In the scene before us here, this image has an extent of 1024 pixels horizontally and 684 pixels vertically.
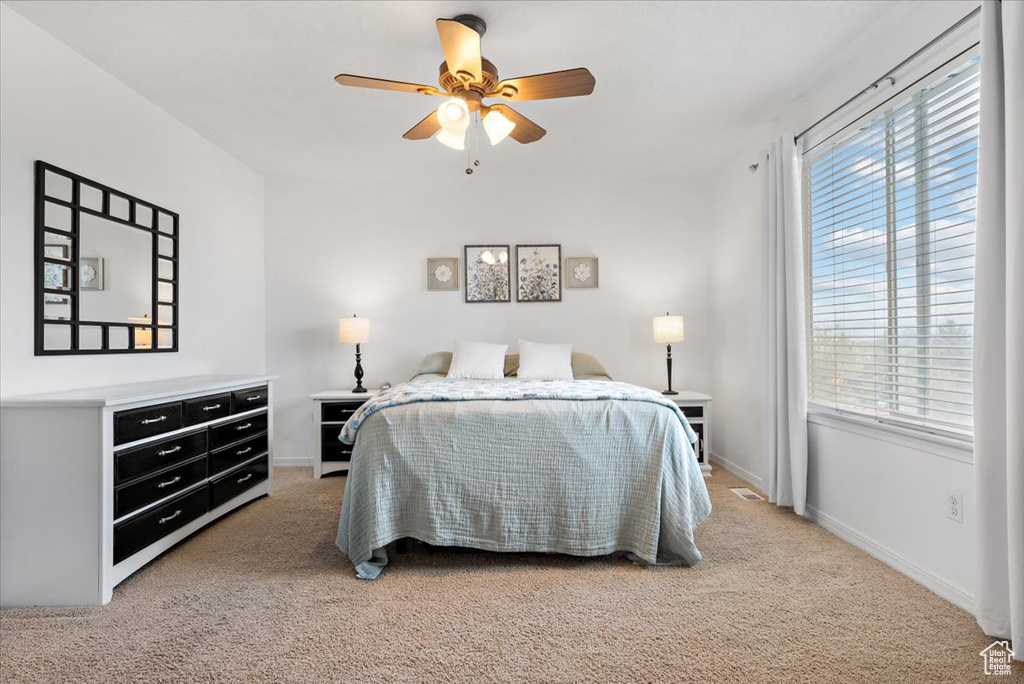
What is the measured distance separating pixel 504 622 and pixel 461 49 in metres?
2.27

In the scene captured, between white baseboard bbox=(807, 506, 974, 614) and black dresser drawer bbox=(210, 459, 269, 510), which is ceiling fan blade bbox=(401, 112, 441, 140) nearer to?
black dresser drawer bbox=(210, 459, 269, 510)

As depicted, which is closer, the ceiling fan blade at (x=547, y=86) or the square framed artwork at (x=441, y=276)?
the ceiling fan blade at (x=547, y=86)

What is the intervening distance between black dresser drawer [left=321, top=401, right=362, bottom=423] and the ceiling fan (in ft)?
7.64

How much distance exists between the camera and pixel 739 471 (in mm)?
4098

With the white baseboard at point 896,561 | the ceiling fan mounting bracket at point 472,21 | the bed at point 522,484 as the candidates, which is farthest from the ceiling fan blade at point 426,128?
the white baseboard at point 896,561

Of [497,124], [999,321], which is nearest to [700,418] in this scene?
[999,321]

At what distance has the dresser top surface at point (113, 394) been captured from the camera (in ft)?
6.89

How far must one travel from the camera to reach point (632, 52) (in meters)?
2.66

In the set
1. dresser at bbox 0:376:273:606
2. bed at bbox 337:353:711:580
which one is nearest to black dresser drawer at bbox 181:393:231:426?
dresser at bbox 0:376:273:606

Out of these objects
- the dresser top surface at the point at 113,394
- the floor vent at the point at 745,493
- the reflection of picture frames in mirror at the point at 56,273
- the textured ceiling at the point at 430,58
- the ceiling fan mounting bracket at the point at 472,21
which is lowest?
the floor vent at the point at 745,493

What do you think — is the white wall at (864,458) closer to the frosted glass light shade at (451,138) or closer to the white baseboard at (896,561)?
the white baseboard at (896,561)

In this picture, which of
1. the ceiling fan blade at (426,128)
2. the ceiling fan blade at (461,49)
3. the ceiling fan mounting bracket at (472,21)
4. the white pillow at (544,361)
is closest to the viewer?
the ceiling fan blade at (461,49)

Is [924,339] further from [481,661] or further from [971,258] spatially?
[481,661]

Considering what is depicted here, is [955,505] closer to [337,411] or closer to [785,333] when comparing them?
[785,333]
